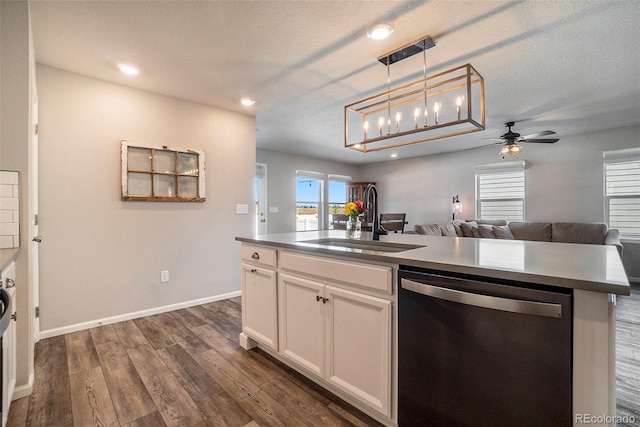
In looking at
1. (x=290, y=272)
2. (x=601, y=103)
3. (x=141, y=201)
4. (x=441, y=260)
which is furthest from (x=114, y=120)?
(x=601, y=103)

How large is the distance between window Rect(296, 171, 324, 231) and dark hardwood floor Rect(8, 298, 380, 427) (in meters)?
4.32

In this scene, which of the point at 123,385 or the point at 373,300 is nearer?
the point at 373,300

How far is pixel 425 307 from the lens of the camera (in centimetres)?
121

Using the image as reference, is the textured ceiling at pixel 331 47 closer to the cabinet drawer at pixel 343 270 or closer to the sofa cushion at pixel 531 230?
the cabinet drawer at pixel 343 270

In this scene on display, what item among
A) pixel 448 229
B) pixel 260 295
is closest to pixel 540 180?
pixel 448 229

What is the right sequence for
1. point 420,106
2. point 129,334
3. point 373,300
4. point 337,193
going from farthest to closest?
point 337,193
point 420,106
point 129,334
point 373,300

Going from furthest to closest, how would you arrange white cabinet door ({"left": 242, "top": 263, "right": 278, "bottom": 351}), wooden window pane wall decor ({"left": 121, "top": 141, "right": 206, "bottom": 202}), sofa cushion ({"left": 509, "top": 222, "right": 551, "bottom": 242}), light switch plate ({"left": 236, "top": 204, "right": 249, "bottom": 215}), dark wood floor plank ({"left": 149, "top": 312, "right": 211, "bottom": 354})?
sofa cushion ({"left": 509, "top": 222, "right": 551, "bottom": 242}) < light switch plate ({"left": 236, "top": 204, "right": 249, "bottom": 215}) < wooden window pane wall decor ({"left": 121, "top": 141, "right": 206, "bottom": 202}) < dark wood floor plank ({"left": 149, "top": 312, "right": 211, "bottom": 354}) < white cabinet door ({"left": 242, "top": 263, "right": 278, "bottom": 351})

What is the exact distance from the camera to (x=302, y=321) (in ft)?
5.86

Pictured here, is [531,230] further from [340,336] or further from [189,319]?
[189,319]

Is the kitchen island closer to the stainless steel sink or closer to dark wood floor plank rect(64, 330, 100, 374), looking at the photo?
the stainless steel sink

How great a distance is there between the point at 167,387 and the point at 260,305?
736mm

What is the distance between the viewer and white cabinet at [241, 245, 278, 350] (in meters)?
2.01

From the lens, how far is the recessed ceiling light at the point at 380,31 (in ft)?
6.58

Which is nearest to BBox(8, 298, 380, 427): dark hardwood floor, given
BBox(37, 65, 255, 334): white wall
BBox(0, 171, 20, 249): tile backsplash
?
BBox(37, 65, 255, 334): white wall
